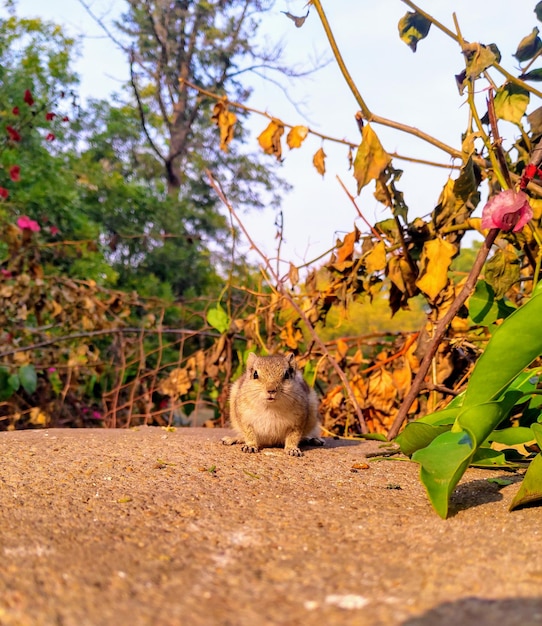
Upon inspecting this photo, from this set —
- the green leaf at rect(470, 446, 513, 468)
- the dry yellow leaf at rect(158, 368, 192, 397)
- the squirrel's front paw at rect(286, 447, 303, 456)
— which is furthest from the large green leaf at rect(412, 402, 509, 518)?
the dry yellow leaf at rect(158, 368, 192, 397)

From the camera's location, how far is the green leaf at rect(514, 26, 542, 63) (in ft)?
10.9

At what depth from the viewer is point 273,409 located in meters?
3.78

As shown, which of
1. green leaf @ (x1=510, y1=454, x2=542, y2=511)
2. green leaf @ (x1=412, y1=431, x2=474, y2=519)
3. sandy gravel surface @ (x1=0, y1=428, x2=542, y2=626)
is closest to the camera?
sandy gravel surface @ (x1=0, y1=428, x2=542, y2=626)

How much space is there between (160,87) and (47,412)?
1043cm

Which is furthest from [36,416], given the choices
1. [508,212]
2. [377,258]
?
[508,212]

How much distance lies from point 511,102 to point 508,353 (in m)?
1.30

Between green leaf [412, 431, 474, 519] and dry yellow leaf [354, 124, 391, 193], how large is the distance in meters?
1.31

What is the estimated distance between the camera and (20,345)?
251 inches

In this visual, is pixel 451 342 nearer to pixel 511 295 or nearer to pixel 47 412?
pixel 511 295

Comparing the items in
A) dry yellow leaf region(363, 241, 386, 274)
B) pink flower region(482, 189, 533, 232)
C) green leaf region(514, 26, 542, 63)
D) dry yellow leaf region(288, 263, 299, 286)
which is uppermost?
green leaf region(514, 26, 542, 63)

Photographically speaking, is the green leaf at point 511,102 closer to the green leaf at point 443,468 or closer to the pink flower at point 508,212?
the pink flower at point 508,212

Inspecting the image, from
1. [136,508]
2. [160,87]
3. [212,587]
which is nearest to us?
[212,587]

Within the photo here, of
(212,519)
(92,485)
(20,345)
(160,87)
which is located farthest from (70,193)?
(212,519)

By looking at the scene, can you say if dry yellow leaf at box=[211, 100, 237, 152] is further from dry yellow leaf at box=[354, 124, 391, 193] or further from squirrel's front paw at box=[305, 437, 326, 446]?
squirrel's front paw at box=[305, 437, 326, 446]
